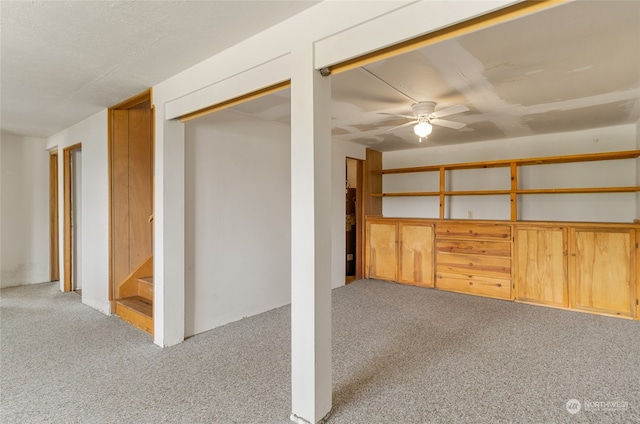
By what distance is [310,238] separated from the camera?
1732 millimetres

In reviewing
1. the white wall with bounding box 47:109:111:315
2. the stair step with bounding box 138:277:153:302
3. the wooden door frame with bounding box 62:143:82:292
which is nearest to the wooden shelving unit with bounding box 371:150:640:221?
the stair step with bounding box 138:277:153:302

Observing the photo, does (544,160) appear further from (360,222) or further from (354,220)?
(354,220)

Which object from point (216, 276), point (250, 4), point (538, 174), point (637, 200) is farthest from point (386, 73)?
point (637, 200)

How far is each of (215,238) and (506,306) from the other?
3499mm

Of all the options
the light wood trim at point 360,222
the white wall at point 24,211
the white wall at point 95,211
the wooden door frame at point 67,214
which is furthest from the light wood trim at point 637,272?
the white wall at point 24,211

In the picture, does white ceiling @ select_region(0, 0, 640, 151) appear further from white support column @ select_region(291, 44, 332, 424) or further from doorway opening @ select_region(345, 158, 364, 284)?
doorway opening @ select_region(345, 158, 364, 284)

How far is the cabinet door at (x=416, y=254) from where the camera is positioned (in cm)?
482

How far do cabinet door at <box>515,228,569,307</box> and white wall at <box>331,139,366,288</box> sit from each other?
7.70ft

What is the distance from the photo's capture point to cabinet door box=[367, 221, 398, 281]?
5160 mm

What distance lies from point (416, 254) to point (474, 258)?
0.82 metres

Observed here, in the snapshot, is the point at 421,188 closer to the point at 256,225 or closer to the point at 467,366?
the point at 256,225

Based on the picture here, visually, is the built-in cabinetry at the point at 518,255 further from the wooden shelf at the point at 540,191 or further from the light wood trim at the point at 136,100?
the light wood trim at the point at 136,100

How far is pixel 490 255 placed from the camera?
14.2 ft

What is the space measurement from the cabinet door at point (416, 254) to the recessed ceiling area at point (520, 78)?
1601 millimetres
